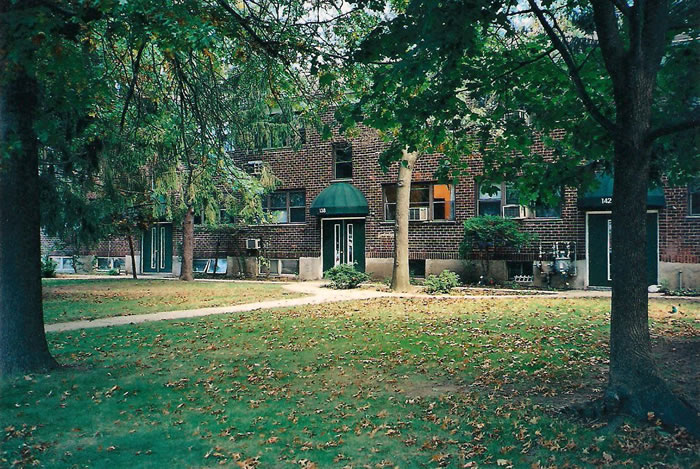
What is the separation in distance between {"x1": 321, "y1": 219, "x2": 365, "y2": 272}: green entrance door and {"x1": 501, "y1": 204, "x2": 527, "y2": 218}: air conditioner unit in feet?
19.7

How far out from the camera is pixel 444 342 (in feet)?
32.8

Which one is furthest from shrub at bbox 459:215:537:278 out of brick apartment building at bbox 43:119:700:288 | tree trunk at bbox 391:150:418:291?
tree trunk at bbox 391:150:418:291

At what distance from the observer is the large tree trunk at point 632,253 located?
5.66 metres

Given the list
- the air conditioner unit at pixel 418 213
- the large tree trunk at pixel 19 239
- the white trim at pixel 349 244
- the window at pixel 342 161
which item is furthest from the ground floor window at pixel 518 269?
the large tree trunk at pixel 19 239

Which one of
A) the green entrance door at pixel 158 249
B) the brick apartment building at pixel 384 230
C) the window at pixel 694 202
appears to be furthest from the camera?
the green entrance door at pixel 158 249

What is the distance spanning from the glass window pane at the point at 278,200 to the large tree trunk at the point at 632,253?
22392 mm

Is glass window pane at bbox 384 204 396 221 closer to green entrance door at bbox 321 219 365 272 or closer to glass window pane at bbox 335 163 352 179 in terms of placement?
green entrance door at bbox 321 219 365 272

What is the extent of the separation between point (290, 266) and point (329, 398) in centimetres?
2020

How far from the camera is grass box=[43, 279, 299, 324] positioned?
14.4 meters

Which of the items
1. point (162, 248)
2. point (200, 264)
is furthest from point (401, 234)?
point (162, 248)

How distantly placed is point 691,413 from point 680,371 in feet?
7.76

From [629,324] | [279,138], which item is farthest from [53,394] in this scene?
[279,138]

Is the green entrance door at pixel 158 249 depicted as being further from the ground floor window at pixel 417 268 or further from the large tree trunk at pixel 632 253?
the large tree trunk at pixel 632 253

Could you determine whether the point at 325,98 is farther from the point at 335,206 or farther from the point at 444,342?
the point at 335,206
